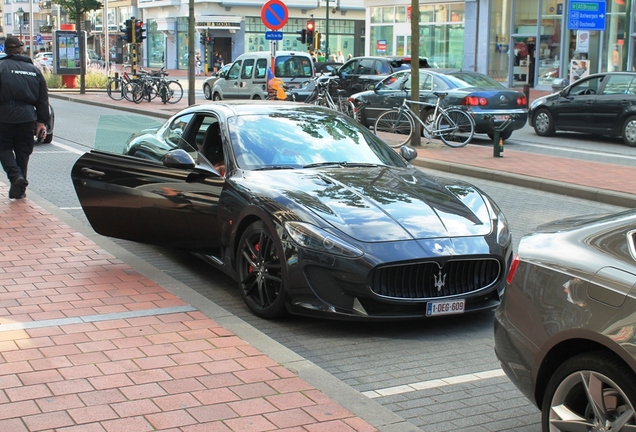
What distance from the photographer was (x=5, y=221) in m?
9.19

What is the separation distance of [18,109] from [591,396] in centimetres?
829

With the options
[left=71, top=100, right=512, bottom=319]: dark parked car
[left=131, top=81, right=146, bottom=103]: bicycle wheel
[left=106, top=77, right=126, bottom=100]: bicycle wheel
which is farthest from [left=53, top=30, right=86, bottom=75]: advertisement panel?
[left=71, top=100, right=512, bottom=319]: dark parked car

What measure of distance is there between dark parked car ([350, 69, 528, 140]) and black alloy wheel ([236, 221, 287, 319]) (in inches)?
471

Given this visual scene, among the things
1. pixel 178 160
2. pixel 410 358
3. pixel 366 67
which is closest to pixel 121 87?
pixel 366 67

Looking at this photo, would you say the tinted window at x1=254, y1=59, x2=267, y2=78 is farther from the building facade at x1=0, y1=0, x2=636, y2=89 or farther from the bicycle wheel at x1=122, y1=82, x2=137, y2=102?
the building facade at x1=0, y1=0, x2=636, y2=89

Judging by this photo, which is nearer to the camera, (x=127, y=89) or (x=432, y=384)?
(x=432, y=384)

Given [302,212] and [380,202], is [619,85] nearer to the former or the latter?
[380,202]

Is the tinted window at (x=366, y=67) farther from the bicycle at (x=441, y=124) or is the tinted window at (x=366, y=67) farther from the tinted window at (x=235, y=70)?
the bicycle at (x=441, y=124)

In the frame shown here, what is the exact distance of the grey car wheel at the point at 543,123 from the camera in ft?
68.4

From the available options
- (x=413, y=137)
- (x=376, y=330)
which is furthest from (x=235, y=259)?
(x=413, y=137)

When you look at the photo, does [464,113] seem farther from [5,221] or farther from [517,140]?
[5,221]

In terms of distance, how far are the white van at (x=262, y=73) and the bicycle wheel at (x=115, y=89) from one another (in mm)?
5634

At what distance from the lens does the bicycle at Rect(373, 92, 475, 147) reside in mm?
17391

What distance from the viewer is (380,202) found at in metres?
6.23
